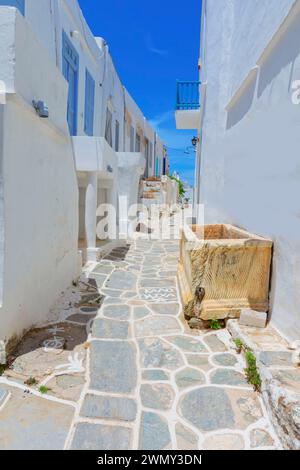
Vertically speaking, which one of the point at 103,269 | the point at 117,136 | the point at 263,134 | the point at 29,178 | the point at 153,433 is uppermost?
the point at 117,136

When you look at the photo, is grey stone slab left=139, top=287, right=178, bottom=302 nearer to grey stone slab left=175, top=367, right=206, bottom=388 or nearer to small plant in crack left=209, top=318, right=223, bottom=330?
small plant in crack left=209, top=318, right=223, bottom=330

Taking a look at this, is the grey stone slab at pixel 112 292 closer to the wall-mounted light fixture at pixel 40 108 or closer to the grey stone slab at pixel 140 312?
the grey stone slab at pixel 140 312

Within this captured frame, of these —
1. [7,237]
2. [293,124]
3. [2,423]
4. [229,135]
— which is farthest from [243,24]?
[2,423]

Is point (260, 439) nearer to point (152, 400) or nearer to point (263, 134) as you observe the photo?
point (152, 400)

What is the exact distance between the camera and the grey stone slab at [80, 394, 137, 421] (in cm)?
259

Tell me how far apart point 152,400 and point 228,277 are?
6.50 ft

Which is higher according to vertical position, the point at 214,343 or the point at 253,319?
the point at 253,319

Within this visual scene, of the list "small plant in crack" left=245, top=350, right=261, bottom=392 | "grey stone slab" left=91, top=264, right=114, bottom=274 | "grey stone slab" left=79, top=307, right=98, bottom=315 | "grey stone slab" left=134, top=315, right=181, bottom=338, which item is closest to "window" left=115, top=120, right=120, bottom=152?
"grey stone slab" left=91, top=264, right=114, bottom=274

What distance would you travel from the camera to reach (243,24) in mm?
5965

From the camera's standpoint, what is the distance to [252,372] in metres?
3.03

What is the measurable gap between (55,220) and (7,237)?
65.5 inches

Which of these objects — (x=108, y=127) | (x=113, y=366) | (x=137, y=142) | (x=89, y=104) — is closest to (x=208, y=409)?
(x=113, y=366)

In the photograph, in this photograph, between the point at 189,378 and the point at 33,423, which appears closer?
the point at 33,423

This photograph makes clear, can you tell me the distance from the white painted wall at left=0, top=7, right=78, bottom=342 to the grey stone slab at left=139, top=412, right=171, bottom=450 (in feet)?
5.79
